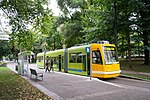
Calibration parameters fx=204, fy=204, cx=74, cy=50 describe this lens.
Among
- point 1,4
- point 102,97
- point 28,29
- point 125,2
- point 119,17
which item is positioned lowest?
point 102,97

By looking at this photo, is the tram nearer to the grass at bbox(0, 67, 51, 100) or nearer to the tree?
the grass at bbox(0, 67, 51, 100)

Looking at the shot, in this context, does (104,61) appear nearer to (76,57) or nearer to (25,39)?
(76,57)

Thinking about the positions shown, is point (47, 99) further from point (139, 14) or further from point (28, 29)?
point (139, 14)

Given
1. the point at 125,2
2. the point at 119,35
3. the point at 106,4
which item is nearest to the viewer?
the point at 125,2

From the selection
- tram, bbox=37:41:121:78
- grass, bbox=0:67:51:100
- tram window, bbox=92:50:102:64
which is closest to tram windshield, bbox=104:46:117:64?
tram, bbox=37:41:121:78

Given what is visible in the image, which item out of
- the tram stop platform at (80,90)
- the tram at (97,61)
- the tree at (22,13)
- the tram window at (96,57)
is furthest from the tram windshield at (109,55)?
the tree at (22,13)

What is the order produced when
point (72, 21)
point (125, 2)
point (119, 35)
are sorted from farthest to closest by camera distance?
point (72, 21), point (119, 35), point (125, 2)

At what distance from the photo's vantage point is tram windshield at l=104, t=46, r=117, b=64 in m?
17.1

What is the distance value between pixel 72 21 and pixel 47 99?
32986 mm

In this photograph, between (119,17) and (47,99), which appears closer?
(47,99)

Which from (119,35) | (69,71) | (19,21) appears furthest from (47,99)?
(119,35)

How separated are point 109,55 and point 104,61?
0.86 m

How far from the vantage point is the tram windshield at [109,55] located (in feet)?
56.2

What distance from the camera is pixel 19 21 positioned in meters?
12.8
